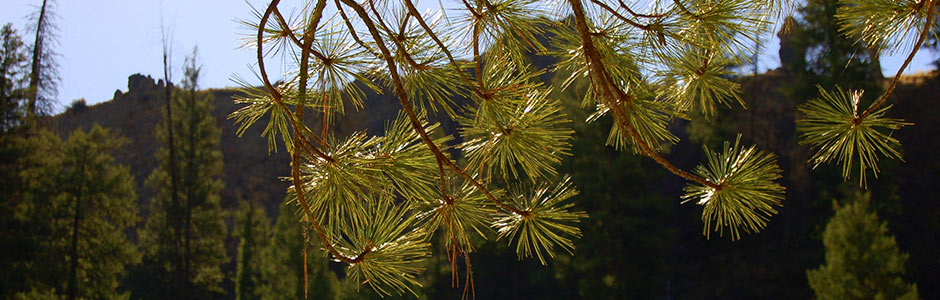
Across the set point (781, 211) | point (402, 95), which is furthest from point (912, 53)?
point (781, 211)

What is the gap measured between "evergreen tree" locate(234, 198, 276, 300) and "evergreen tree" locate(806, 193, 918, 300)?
9.10 metres

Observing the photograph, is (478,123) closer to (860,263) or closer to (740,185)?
(740,185)

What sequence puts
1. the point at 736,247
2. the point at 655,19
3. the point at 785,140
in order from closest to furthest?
the point at 655,19 < the point at 736,247 < the point at 785,140

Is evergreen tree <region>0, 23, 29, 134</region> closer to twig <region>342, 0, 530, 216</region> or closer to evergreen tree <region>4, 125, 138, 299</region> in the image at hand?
evergreen tree <region>4, 125, 138, 299</region>

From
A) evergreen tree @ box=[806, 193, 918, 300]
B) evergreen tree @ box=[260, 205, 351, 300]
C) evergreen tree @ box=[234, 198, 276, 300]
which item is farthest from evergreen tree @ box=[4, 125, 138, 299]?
evergreen tree @ box=[806, 193, 918, 300]

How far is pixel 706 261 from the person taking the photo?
14820mm

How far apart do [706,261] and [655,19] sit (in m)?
14.4

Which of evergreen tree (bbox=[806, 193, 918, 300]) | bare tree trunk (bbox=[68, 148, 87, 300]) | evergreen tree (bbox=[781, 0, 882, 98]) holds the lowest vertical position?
evergreen tree (bbox=[806, 193, 918, 300])

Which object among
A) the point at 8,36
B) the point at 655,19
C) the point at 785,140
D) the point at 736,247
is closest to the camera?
the point at 655,19

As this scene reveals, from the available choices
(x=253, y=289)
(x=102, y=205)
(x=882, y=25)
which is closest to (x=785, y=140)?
(x=253, y=289)

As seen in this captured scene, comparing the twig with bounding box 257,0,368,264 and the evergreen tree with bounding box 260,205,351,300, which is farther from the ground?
the twig with bounding box 257,0,368,264

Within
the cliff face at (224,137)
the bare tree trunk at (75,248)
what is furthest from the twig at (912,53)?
the cliff face at (224,137)

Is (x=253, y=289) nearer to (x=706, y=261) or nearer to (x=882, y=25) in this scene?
(x=706, y=261)

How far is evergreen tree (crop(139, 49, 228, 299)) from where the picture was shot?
42.6ft
